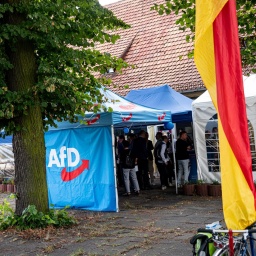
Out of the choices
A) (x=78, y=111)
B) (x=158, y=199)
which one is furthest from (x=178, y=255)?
(x=158, y=199)

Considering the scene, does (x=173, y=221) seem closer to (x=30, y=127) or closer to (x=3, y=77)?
(x=30, y=127)

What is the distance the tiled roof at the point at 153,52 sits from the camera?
21.1m

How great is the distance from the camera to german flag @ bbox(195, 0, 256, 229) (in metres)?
4.18

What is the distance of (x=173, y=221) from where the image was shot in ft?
33.9

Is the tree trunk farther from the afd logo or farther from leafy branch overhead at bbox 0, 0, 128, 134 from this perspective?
the afd logo

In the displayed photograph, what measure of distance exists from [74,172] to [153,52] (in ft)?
39.6

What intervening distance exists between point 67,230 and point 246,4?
19.4 ft

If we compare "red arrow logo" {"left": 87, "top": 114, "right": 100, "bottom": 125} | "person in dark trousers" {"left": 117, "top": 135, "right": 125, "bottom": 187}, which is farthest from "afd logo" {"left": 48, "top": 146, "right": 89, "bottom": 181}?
"person in dark trousers" {"left": 117, "top": 135, "right": 125, "bottom": 187}

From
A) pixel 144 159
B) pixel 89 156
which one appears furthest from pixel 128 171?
pixel 89 156

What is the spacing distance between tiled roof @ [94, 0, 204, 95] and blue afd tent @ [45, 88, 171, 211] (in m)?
7.56

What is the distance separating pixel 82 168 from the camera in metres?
12.7

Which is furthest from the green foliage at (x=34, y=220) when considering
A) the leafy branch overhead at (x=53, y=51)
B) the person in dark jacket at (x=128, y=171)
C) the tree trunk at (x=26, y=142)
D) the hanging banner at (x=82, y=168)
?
the person in dark jacket at (x=128, y=171)

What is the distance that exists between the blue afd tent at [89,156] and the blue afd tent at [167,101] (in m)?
2.43

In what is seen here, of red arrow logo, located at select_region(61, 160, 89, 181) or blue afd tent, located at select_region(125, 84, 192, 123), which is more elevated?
blue afd tent, located at select_region(125, 84, 192, 123)
